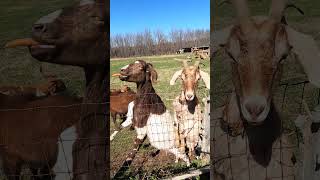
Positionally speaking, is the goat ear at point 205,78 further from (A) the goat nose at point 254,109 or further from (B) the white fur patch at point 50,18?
(B) the white fur patch at point 50,18

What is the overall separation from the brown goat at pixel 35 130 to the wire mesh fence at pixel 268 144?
1.80 m

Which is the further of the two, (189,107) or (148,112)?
(189,107)

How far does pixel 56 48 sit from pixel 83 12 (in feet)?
1.72

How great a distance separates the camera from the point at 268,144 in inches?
231

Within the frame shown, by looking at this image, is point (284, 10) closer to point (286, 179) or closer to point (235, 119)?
Result: point (235, 119)

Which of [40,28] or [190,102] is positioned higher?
[40,28]

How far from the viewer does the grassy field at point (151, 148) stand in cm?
781

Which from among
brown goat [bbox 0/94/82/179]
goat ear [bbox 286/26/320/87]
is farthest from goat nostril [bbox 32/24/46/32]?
goat ear [bbox 286/26/320/87]

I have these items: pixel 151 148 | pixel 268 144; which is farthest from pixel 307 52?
pixel 151 148

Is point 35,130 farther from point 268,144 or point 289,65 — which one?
point 289,65

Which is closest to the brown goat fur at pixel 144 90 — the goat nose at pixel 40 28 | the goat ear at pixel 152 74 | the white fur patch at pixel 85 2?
the goat ear at pixel 152 74

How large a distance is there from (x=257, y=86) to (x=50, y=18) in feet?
8.35

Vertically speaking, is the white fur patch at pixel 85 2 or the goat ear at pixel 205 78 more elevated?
the white fur patch at pixel 85 2

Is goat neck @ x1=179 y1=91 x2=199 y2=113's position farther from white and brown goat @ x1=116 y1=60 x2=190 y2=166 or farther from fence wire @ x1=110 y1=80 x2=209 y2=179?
white and brown goat @ x1=116 y1=60 x2=190 y2=166
